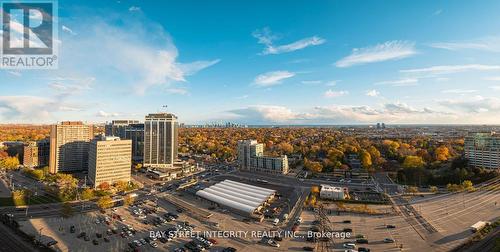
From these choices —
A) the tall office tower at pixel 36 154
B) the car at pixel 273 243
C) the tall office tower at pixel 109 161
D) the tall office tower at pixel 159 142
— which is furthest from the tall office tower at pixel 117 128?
the car at pixel 273 243

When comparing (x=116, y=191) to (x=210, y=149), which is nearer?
(x=116, y=191)

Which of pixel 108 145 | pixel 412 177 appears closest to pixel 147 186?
pixel 108 145

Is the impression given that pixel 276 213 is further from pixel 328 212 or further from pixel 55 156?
pixel 55 156

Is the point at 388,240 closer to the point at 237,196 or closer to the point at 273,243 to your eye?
the point at 273,243

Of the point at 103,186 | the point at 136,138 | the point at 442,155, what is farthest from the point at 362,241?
the point at 136,138

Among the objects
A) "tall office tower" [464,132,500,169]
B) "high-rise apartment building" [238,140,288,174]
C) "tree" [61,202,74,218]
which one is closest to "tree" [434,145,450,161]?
"tall office tower" [464,132,500,169]

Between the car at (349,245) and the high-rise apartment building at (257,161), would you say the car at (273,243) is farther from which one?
the high-rise apartment building at (257,161)

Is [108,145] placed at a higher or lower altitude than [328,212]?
higher
